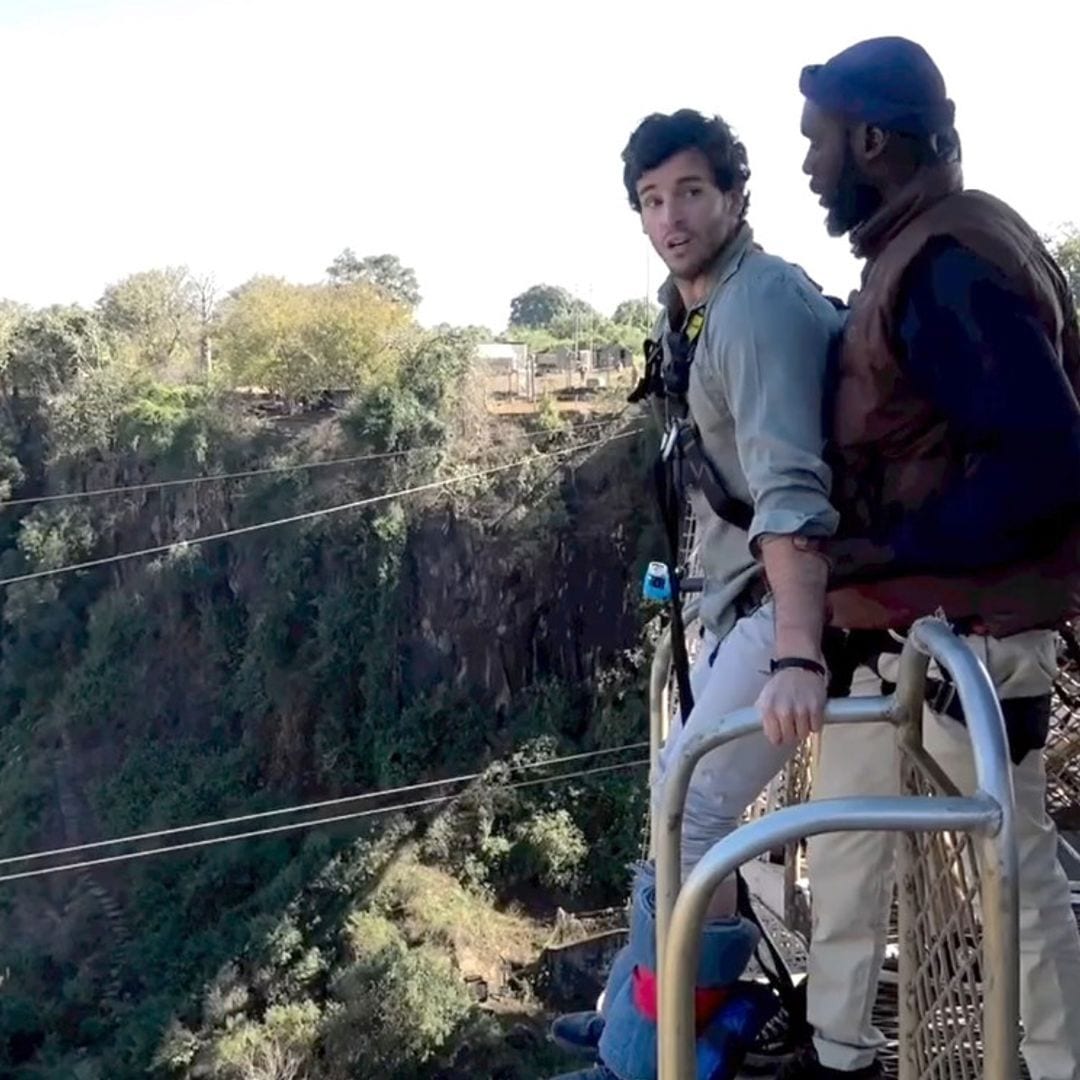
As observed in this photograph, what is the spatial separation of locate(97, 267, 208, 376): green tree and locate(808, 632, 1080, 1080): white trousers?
78.9 feet

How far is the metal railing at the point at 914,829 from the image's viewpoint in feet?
3.22

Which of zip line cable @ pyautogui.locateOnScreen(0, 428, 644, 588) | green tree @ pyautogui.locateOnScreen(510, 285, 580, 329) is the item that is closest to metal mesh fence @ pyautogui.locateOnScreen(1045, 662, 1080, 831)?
zip line cable @ pyautogui.locateOnScreen(0, 428, 644, 588)

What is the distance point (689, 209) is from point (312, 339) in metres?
20.6

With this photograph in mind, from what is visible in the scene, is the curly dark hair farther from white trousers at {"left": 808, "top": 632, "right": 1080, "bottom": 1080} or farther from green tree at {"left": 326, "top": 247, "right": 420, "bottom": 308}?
green tree at {"left": 326, "top": 247, "right": 420, "bottom": 308}

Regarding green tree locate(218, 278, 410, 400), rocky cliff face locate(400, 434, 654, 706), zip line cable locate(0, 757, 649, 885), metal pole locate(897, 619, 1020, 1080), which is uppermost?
green tree locate(218, 278, 410, 400)

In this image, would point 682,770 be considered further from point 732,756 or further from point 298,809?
point 298,809

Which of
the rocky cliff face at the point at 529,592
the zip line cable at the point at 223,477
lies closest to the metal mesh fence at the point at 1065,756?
the rocky cliff face at the point at 529,592

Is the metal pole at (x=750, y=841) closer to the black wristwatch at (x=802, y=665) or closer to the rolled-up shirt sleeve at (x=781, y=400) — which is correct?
the black wristwatch at (x=802, y=665)

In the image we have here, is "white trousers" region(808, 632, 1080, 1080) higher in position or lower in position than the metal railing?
lower

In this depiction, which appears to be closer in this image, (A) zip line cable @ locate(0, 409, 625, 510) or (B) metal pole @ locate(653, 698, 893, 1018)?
(B) metal pole @ locate(653, 698, 893, 1018)

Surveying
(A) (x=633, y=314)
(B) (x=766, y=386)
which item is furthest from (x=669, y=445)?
(A) (x=633, y=314)

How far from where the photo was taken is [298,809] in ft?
61.0

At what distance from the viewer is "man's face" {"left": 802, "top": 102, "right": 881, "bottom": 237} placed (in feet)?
4.99

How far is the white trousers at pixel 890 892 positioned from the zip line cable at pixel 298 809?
15151 mm
